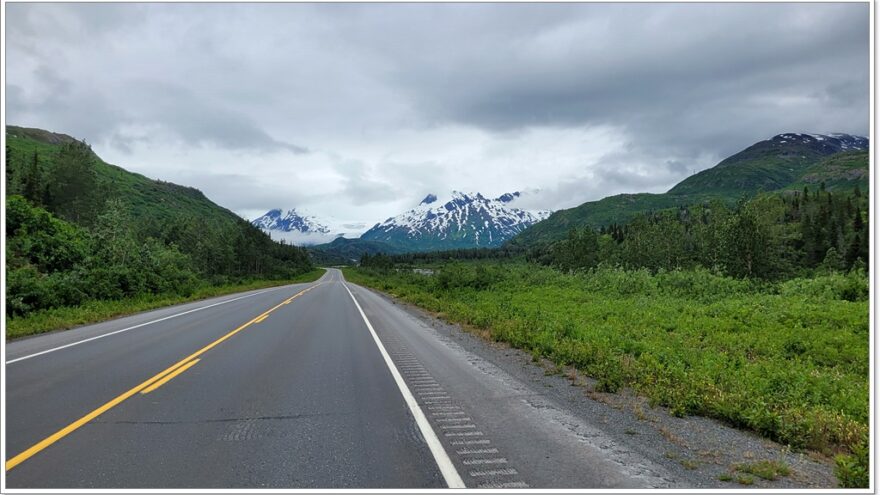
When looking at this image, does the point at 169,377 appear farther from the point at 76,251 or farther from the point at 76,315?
the point at 76,251

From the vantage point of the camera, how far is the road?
14.6 feet

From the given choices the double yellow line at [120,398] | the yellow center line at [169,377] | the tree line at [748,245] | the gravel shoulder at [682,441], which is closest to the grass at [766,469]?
the gravel shoulder at [682,441]

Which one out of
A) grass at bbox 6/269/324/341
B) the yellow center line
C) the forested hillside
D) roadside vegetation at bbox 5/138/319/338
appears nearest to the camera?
the yellow center line

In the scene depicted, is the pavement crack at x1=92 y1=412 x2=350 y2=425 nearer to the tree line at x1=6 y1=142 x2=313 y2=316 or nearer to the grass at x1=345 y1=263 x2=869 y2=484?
the grass at x1=345 y1=263 x2=869 y2=484

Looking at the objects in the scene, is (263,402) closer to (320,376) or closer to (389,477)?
(320,376)

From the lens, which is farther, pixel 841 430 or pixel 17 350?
pixel 17 350

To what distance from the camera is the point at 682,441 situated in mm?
5520

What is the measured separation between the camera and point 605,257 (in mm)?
106188

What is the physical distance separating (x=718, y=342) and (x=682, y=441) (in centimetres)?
874

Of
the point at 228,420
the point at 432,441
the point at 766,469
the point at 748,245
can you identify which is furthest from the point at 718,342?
the point at 748,245

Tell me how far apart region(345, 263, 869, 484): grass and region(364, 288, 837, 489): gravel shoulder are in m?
0.28

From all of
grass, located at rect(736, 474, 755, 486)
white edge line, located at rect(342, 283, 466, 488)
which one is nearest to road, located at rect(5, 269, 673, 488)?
white edge line, located at rect(342, 283, 466, 488)

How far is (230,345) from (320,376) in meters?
4.68

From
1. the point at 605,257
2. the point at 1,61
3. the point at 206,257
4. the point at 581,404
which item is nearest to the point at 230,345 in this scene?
the point at 1,61
